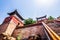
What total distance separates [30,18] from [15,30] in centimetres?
787

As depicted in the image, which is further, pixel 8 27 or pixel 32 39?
pixel 8 27

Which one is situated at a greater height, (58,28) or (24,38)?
(58,28)

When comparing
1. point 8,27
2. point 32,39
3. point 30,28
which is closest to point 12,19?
point 8,27

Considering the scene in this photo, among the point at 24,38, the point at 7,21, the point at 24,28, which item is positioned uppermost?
the point at 7,21

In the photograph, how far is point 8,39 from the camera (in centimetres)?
948

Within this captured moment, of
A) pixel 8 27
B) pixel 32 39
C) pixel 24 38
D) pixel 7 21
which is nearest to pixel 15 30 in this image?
pixel 8 27

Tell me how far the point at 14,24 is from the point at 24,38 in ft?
12.6

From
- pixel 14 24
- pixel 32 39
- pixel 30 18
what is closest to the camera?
pixel 32 39

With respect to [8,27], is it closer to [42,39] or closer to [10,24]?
[10,24]

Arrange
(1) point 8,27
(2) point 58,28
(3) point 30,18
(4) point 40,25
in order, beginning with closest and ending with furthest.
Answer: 1. (2) point 58,28
2. (4) point 40,25
3. (1) point 8,27
4. (3) point 30,18

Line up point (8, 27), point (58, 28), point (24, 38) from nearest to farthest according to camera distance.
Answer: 1. point (58, 28)
2. point (24, 38)
3. point (8, 27)

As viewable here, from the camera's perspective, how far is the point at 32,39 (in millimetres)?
8586

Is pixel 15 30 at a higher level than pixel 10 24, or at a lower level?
lower

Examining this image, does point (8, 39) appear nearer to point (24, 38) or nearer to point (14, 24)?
point (24, 38)
